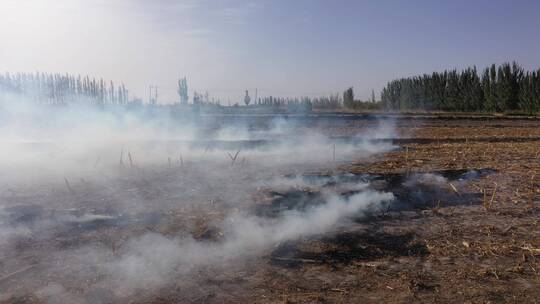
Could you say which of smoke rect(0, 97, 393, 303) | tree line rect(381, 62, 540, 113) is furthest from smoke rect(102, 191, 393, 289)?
tree line rect(381, 62, 540, 113)

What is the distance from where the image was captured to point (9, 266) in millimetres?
5164

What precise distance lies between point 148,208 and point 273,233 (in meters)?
2.49

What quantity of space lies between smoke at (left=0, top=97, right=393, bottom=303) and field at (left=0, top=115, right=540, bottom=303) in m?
0.03

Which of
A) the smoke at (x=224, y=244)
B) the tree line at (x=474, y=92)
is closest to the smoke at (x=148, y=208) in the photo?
Result: the smoke at (x=224, y=244)

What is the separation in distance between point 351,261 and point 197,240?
2057 mm

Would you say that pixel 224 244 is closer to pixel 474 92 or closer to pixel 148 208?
pixel 148 208

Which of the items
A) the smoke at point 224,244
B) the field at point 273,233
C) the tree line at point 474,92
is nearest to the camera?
the field at point 273,233

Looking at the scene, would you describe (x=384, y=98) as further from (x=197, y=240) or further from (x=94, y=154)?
(x=197, y=240)

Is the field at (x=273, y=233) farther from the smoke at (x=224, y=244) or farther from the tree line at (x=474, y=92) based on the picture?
the tree line at (x=474, y=92)

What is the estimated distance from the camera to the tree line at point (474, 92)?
171ft

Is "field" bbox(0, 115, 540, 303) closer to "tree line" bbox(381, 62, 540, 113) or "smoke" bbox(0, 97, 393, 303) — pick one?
"smoke" bbox(0, 97, 393, 303)

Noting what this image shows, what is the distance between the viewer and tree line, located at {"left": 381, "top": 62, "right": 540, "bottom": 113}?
5209cm

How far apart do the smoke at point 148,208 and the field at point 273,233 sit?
3 cm

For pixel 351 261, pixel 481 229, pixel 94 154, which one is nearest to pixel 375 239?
pixel 351 261
